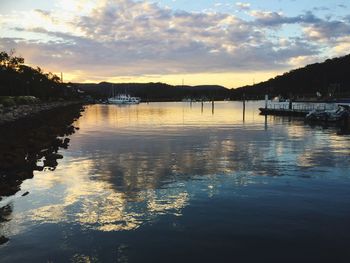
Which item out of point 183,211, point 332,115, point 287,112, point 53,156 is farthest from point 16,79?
point 183,211

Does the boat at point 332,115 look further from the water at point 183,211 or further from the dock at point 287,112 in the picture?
the water at point 183,211

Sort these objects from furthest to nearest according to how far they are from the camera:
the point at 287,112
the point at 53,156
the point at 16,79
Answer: the point at 16,79 → the point at 287,112 → the point at 53,156

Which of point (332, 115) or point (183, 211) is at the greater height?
point (332, 115)

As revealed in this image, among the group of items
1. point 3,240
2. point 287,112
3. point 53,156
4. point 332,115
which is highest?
point 332,115

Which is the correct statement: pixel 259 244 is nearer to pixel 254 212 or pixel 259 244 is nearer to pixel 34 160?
pixel 254 212

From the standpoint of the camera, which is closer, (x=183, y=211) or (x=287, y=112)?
(x=183, y=211)

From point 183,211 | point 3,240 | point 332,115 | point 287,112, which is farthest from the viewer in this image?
point 287,112

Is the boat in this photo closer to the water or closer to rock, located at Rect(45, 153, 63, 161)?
the water

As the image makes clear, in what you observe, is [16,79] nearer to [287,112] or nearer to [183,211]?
[287,112]

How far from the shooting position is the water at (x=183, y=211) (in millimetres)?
11234

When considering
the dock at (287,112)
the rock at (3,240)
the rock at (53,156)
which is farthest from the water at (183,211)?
the dock at (287,112)

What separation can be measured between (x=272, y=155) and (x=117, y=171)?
11098 mm

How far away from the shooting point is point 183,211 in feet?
48.5

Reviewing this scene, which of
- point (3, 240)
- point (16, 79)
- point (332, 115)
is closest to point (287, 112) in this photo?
point (332, 115)
